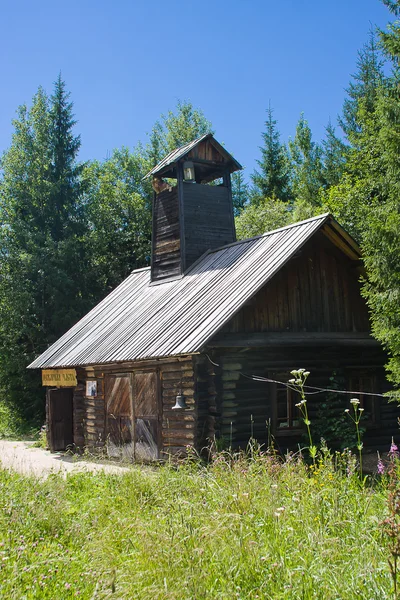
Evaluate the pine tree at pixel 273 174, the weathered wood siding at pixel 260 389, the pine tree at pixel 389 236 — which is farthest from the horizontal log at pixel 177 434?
the pine tree at pixel 273 174

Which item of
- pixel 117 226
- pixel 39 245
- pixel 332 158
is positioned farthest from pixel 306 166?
pixel 39 245

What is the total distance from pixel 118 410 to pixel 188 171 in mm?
7539

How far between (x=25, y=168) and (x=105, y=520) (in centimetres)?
2511

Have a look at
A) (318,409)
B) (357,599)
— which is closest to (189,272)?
(318,409)

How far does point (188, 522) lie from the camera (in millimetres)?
6148

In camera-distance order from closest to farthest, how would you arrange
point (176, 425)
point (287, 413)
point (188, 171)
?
point (176, 425) → point (287, 413) → point (188, 171)

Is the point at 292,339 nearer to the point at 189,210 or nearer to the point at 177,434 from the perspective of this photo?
the point at 177,434

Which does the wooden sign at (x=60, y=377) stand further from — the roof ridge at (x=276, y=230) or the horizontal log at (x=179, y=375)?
the roof ridge at (x=276, y=230)

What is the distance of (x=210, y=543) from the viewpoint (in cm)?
567

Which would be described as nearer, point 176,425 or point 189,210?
point 176,425

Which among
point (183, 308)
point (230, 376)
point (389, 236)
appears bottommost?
point (230, 376)

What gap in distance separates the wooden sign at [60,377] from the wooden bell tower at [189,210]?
3.83 m

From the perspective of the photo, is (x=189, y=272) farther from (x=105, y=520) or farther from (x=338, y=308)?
(x=105, y=520)

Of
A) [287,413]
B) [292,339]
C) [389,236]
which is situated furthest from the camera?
[287,413]
